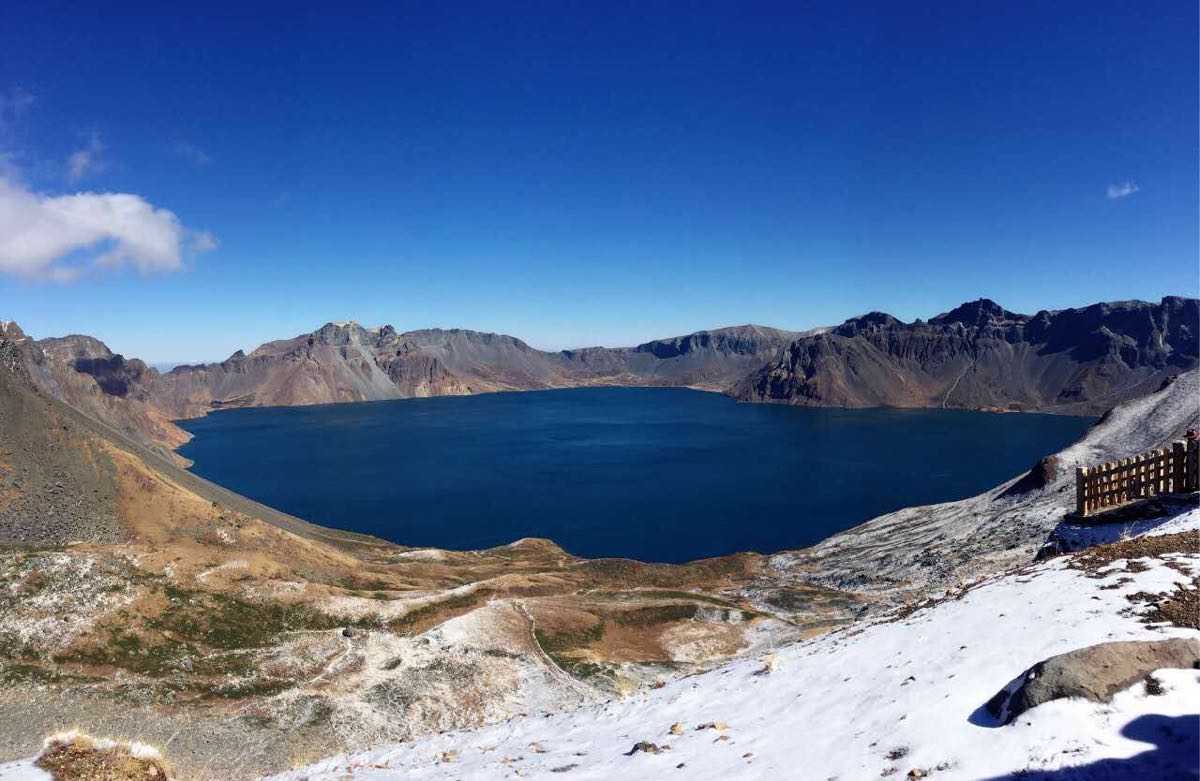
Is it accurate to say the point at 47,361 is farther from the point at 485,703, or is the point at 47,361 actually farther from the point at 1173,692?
the point at 1173,692

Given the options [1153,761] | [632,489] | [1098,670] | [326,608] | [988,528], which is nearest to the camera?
[1153,761]

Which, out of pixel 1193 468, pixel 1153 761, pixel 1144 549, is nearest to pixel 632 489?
pixel 1193 468

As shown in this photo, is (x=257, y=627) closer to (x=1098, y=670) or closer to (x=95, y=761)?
(x=95, y=761)

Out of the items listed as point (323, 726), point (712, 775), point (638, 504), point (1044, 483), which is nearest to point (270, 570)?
point (323, 726)

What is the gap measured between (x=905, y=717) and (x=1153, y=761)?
14.2 ft

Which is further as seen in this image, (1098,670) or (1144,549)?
(1144,549)

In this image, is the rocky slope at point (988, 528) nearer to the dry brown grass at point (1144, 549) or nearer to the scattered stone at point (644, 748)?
the dry brown grass at point (1144, 549)

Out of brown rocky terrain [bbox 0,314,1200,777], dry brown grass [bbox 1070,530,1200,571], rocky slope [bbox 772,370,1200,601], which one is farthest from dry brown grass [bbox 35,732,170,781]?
rocky slope [bbox 772,370,1200,601]

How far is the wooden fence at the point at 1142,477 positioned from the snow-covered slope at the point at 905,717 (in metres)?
2.52

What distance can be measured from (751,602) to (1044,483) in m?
36.3

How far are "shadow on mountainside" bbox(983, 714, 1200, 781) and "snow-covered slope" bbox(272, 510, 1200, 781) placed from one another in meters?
0.02

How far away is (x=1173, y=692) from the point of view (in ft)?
30.7

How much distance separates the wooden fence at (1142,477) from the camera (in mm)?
21344

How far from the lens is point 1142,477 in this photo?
74.4ft
